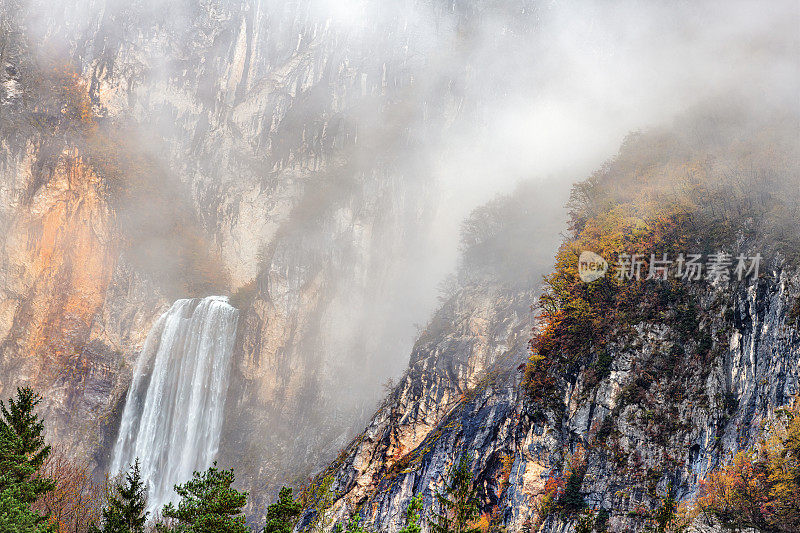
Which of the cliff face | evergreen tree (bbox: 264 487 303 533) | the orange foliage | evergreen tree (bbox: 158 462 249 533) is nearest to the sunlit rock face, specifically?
the cliff face

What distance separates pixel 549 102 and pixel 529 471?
134 ft

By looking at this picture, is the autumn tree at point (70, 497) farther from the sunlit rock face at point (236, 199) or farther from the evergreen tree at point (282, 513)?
the evergreen tree at point (282, 513)

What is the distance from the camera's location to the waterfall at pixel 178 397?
41719mm

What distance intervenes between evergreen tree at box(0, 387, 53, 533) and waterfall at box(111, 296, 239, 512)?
26086 mm

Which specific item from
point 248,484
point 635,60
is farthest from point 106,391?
point 635,60

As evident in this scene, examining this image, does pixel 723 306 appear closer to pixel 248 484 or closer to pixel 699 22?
pixel 699 22

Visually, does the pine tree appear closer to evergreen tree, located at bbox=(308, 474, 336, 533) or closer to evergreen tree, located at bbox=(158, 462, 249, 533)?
evergreen tree, located at bbox=(158, 462, 249, 533)

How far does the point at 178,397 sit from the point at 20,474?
2869 cm

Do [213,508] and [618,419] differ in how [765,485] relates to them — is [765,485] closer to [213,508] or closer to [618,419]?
[618,419]

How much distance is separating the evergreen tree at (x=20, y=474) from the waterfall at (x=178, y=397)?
2609 centimetres

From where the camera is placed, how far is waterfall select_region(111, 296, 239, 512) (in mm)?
41719

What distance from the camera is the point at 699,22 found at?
42.3 meters

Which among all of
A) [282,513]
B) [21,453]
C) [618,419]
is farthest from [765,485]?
[21,453]

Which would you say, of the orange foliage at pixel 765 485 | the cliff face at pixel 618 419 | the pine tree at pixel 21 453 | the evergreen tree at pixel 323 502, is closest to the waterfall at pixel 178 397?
the evergreen tree at pixel 323 502
